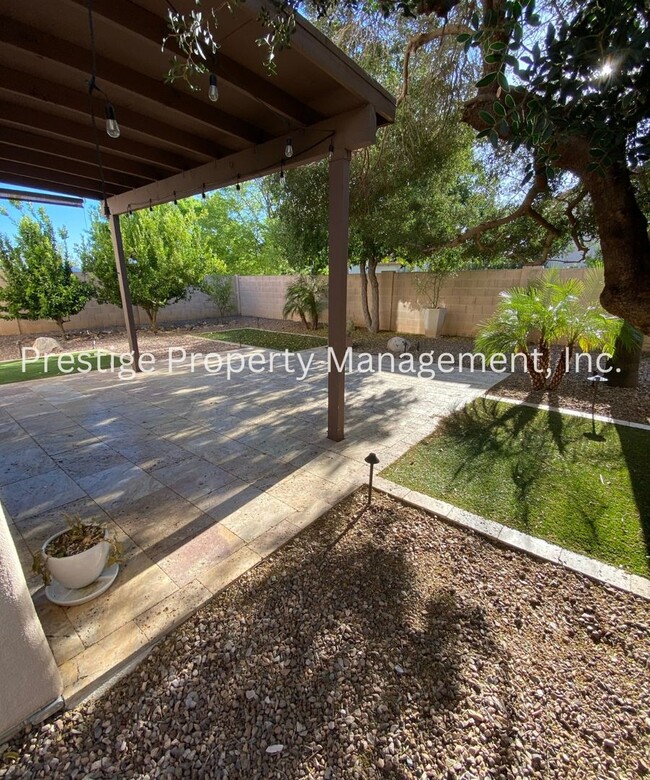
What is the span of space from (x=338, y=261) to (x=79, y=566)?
2.73m

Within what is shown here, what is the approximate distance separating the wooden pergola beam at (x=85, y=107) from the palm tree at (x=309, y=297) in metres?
6.27

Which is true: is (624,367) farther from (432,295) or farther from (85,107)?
(85,107)

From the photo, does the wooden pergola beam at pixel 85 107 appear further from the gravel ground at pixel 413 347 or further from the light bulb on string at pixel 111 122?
the gravel ground at pixel 413 347

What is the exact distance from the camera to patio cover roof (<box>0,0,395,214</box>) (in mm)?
2014

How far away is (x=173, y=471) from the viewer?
3084 millimetres

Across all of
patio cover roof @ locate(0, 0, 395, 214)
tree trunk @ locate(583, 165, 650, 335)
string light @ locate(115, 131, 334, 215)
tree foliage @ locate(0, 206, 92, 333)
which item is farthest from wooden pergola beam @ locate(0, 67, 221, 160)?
tree foliage @ locate(0, 206, 92, 333)

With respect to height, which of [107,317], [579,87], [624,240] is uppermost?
[579,87]

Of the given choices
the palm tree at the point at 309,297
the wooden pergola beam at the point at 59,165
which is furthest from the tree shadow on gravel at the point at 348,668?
the palm tree at the point at 309,297

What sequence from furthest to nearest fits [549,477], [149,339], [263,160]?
[149,339] < [263,160] < [549,477]

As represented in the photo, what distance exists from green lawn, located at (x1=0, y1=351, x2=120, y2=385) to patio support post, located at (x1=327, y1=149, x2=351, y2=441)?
17.7 ft

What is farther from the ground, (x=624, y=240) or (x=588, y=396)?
(x=624, y=240)

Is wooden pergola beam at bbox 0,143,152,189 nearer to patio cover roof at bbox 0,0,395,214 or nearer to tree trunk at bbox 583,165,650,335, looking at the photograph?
patio cover roof at bbox 0,0,395,214

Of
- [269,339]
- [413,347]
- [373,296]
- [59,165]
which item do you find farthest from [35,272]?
[413,347]

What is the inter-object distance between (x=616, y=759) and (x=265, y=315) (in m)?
13.1
